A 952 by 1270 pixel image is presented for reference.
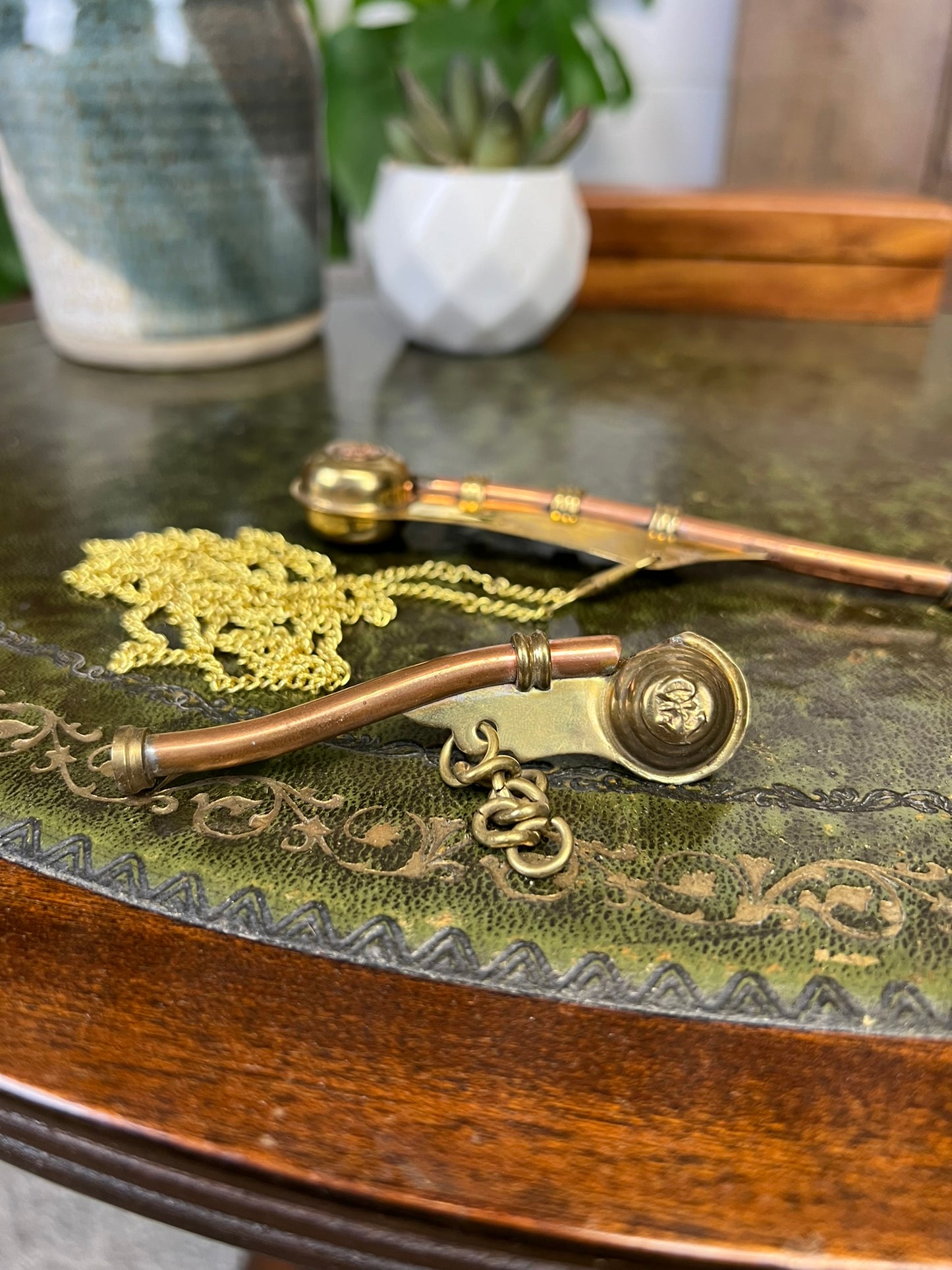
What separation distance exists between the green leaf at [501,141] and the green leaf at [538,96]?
0.7 inches

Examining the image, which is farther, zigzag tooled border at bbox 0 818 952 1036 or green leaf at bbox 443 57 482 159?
green leaf at bbox 443 57 482 159

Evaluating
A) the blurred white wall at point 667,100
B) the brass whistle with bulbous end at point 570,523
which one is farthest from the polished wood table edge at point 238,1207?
the blurred white wall at point 667,100

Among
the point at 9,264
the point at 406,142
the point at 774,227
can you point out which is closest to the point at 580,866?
the point at 406,142

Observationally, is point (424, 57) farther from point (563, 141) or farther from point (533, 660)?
point (533, 660)

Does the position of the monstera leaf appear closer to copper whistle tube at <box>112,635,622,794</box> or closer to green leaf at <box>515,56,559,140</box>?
green leaf at <box>515,56,559,140</box>

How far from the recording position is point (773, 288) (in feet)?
3.63

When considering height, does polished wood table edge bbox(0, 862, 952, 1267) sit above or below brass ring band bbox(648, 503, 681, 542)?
below

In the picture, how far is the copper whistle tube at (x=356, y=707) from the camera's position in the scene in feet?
1.14

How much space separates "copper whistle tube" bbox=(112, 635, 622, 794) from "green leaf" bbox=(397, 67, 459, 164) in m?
0.70

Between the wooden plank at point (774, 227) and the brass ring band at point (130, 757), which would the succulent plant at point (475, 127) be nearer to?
the wooden plank at point (774, 227)

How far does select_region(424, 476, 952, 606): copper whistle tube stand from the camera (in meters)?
0.50

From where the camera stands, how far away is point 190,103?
2.51ft

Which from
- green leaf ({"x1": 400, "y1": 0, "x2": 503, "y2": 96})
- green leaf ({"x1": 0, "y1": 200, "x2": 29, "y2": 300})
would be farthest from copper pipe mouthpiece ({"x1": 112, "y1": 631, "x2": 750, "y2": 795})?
green leaf ({"x1": 0, "y1": 200, "x2": 29, "y2": 300})

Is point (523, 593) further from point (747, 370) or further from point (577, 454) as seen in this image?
point (747, 370)
